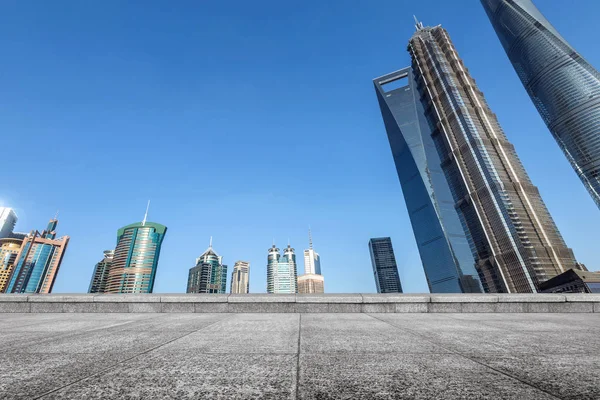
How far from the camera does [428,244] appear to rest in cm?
13900

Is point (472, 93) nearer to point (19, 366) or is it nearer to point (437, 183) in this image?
point (437, 183)

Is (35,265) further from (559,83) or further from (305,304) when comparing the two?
(559,83)

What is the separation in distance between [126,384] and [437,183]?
154 metres

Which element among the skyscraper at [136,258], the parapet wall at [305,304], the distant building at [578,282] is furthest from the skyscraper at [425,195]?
the skyscraper at [136,258]

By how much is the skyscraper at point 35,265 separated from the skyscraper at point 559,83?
275355 millimetres

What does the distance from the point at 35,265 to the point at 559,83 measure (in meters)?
285

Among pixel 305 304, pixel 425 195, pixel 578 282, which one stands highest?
pixel 425 195

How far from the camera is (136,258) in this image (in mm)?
175375

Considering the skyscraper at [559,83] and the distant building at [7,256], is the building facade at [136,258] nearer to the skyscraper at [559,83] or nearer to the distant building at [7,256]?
the distant building at [7,256]

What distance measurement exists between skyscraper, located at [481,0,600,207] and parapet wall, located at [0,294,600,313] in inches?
4271

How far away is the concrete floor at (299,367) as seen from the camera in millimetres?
1306

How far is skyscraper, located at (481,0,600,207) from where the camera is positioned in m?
77.9

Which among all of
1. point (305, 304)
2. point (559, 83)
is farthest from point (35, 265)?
point (559, 83)

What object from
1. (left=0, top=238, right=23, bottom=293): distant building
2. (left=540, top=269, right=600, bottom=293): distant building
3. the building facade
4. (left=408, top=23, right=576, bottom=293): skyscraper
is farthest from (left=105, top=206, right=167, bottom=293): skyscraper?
(left=540, top=269, right=600, bottom=293): distant building
